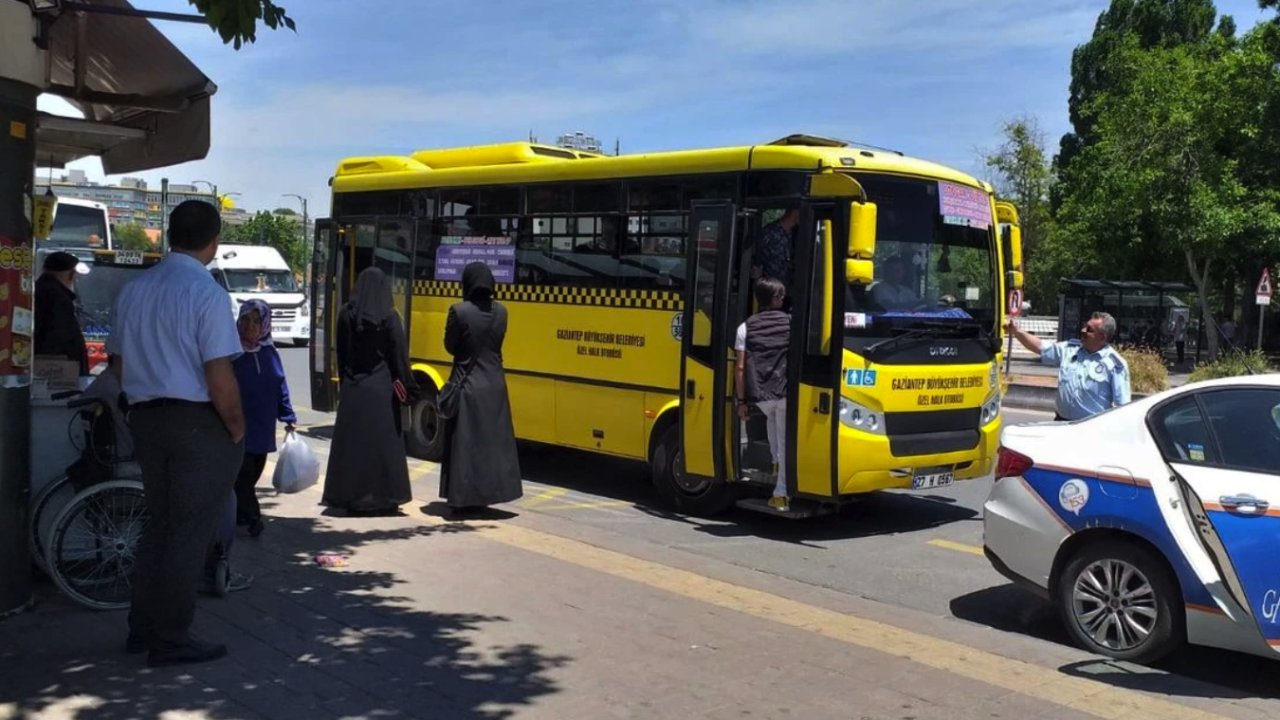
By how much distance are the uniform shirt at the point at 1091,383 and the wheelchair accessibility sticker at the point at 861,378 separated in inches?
49.3

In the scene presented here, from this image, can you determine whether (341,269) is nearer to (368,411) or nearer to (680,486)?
(368,411)

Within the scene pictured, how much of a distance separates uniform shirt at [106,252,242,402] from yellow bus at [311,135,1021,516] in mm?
4364

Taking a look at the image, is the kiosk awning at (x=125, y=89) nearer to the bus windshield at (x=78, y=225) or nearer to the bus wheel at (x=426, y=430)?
the bus wheel at (x=426, y=430)

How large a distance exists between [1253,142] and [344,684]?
28.2 m

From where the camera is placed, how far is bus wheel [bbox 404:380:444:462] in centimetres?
1155

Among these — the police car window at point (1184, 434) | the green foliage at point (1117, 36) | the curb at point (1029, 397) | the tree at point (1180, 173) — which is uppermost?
the green foliage at point (1117, 36)

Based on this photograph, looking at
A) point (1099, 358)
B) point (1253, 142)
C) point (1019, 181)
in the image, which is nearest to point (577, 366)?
point (1099, 358)

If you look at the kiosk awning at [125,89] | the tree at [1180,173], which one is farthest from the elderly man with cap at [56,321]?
the tree at [1180,173]

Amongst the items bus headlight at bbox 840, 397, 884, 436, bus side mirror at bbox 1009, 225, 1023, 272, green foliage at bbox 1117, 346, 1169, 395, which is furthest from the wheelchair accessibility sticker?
green foliage at bbox 1117, 346, 1169, 395

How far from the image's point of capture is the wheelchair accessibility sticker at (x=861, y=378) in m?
7.89

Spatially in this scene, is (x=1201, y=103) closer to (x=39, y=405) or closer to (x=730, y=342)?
(x=730, y=342)

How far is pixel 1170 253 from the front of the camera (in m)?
29.0

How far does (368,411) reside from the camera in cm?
815

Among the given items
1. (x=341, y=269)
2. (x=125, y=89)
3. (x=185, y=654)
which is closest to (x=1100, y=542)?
(x=185, y=654)
